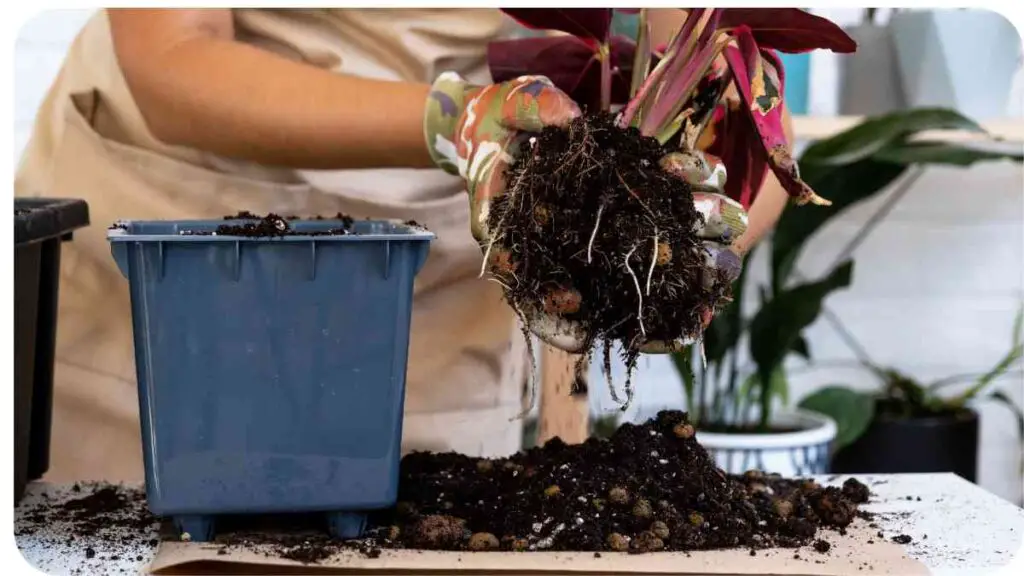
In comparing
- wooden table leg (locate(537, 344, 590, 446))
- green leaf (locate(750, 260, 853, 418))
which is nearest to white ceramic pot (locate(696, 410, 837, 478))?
green leaf (locate(750, 260, 853, 418))

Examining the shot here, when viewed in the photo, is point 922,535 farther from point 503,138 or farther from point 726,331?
point 726,331

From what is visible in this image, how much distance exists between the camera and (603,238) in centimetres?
69

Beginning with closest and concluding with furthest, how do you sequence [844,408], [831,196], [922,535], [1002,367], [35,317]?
[922,535]
[35,317]
[831,196]
[844,408]
[1002,367]

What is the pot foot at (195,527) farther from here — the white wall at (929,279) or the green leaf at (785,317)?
the white wall at (929,279)

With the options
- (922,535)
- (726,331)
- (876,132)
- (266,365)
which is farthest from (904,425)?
(266,365)

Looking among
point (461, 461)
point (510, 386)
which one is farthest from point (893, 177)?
point (461, 461)

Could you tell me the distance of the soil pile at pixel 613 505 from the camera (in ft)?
2.38

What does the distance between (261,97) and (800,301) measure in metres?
0.86

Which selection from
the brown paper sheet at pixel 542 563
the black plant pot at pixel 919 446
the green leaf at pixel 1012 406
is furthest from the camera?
the green leaf at pixel 1012 406

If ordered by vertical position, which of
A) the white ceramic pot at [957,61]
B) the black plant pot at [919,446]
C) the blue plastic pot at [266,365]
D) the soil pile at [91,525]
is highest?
the white ceramic pot at [957,61]

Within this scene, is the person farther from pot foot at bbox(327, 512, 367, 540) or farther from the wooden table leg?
pot foot at bbox(327, 512, 367, 540)

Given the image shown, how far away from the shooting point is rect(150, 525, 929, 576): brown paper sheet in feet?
2.22

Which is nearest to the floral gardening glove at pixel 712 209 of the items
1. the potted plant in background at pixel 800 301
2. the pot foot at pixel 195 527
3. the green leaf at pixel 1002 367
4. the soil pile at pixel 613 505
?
the soil pile at pixel 613 505

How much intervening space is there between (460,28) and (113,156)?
0.43 meters
